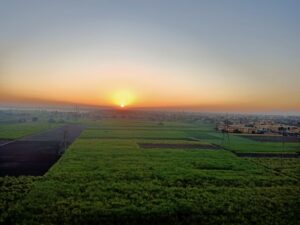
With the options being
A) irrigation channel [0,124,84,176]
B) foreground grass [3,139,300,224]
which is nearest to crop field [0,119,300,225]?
foreground grass [3,139,300,224]

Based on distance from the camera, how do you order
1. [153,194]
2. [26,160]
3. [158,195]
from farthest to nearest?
[26,160] → [153,194] → [158,195]

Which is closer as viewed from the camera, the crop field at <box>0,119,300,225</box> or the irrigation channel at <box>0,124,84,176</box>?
the crop field at <box>0,119,300,225</box>

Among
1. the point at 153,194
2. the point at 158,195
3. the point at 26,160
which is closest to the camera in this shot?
the point at 158,195

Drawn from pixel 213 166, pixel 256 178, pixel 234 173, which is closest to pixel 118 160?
pixel 213 166

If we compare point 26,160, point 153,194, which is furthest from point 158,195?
point 26,160

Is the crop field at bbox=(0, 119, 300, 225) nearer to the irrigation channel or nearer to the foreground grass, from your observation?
the foreground grass

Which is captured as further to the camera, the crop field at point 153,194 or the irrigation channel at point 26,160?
the irrigation channel at point 26,160

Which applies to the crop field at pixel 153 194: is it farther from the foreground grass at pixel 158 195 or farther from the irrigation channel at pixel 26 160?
the irrigation channel at pixel 26 160

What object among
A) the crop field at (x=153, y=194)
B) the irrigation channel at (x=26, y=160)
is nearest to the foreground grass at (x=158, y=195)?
the crop field at (x=153, y=194)

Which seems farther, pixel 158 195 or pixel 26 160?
pixel 26 160

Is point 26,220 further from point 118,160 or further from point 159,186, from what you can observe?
point 118,160

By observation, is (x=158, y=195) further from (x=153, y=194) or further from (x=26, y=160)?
(x=26, y=160)
